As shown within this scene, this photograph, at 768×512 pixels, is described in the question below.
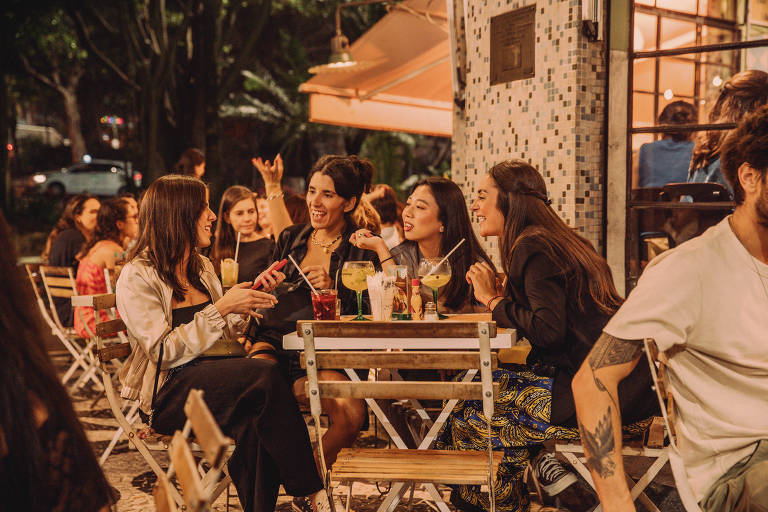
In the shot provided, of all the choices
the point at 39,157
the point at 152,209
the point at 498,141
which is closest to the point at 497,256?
the point at 498,141

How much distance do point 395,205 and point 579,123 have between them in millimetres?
2553

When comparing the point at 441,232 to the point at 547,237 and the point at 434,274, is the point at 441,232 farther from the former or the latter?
the point at 547,237

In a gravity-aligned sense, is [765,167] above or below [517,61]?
below

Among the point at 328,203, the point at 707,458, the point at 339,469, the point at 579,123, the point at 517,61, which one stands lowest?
the point at 339,469

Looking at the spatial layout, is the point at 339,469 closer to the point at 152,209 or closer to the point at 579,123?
the point at 152,209

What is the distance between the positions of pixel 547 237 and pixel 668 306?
1464mm

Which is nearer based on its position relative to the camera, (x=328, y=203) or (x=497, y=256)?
(x=328, y=203)

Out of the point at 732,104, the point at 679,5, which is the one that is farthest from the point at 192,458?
the point at 679,5

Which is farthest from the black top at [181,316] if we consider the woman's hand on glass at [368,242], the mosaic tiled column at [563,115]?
the mosaic tiled column at [563,115]

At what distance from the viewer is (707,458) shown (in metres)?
2.23

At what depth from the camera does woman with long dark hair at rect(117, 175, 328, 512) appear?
3.47m

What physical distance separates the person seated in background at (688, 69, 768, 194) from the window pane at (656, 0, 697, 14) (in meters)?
0.69

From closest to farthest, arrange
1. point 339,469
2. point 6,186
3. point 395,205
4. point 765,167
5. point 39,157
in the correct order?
point 765,167 < point 339,469 < point 395,205 < point 6,186 < point 39,157

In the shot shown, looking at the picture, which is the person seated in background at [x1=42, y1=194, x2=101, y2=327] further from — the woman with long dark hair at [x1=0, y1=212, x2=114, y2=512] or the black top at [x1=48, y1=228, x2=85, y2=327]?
the woman with long dark hair at [x1=0, y1=212, x2=114, y2=512]
